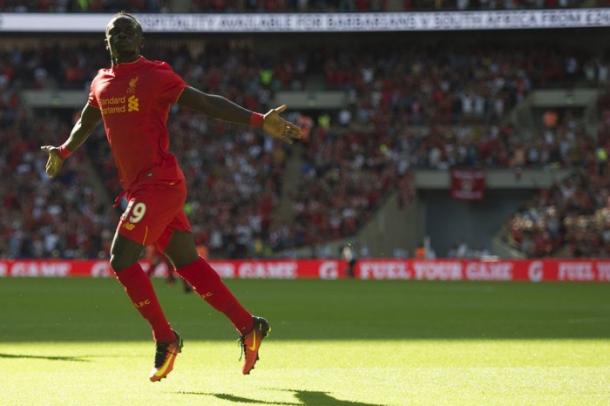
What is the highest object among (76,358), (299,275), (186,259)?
(186,259)

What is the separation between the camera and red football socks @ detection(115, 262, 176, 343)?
8531mm

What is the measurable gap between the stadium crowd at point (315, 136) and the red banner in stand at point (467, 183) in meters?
0.37

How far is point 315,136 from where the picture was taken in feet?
149

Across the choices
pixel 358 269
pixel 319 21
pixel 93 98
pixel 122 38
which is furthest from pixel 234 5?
pixel 122 38

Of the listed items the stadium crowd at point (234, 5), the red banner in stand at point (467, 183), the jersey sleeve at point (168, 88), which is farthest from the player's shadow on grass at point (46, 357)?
the stadium crowd at point (234, 5)

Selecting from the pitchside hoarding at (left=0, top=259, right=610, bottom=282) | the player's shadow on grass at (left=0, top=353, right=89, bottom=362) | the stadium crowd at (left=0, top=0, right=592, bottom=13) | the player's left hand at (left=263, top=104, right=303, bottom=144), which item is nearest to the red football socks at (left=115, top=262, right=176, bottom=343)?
the player's left hand at (left=263, top=104, right=303, bottom=144)

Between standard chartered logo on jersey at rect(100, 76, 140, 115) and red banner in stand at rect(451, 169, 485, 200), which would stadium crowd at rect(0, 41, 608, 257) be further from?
standard chartered logo on jersey at rect(100, 76, 140, 115)

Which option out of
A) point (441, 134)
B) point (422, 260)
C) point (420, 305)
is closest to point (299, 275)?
point (422, 260)

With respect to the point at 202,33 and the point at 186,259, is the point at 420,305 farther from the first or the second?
the point at 202,33

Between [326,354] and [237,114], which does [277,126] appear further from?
[326,354]

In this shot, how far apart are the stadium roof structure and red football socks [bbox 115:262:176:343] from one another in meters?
37.8

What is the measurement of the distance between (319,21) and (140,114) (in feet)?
125

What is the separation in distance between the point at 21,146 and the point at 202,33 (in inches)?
341

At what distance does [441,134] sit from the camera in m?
43.7
